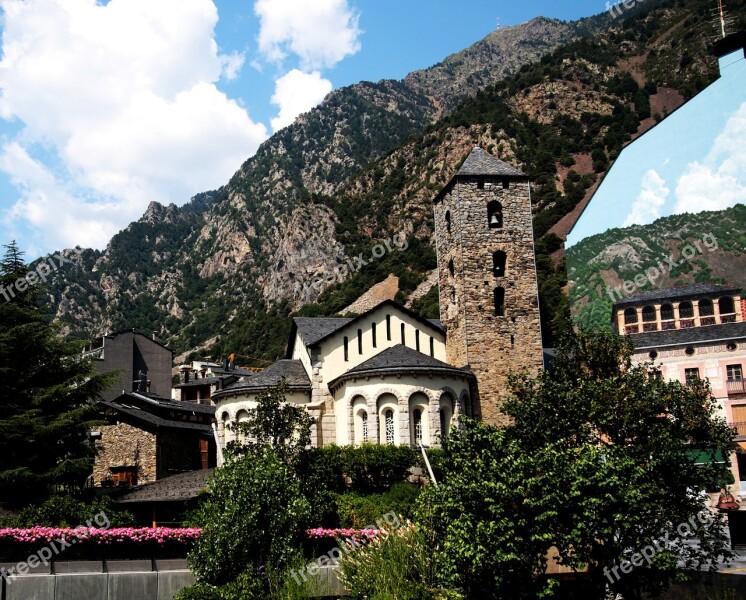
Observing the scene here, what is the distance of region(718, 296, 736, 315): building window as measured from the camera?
43972 mm

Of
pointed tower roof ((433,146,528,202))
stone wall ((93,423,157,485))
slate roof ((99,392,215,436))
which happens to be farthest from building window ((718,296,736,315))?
stone wall ((93,423,157,485))

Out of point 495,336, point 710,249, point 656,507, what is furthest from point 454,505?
point 710,249

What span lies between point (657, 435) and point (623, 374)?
3.25m

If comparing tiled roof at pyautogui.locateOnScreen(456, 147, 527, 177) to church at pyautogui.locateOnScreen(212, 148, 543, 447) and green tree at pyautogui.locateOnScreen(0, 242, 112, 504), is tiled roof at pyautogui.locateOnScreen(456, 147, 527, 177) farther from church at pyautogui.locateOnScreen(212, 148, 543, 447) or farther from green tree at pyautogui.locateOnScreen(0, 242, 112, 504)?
green tree at pyautogui.locateOnScreen(0, 242, 112, 504)

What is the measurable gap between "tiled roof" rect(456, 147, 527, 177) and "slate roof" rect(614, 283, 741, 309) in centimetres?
1257

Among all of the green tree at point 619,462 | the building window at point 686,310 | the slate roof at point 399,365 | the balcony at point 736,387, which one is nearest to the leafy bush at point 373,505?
the slate roof at point 399,365

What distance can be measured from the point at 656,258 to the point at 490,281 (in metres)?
13.9

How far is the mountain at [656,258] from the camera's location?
4397 centimetres

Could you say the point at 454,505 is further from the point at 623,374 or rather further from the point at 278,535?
the point at 623,374

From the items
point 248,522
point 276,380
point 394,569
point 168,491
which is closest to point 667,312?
point 276,380

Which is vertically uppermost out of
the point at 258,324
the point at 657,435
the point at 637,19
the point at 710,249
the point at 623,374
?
the point at 637,19

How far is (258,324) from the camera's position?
137 meters

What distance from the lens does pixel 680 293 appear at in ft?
151

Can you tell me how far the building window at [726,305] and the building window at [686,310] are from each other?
167 cm
